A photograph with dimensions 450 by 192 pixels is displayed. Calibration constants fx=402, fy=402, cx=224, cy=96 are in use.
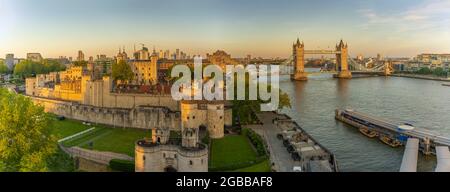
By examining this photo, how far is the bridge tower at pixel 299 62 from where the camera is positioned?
34531 mm

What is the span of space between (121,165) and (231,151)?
2.18 meters

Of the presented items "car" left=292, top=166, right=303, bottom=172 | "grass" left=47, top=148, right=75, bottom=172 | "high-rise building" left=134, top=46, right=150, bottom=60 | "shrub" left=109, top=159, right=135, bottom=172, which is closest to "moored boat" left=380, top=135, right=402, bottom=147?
"car" left=292, top=166, right=303, bottom=172

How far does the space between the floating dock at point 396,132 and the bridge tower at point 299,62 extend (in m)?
21.9

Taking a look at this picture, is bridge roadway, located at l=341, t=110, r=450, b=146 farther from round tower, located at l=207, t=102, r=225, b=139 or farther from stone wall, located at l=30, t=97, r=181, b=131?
stone wall, located at l=30, t=97, r=181, b=131

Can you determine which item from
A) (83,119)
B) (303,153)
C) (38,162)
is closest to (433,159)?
(303,153)

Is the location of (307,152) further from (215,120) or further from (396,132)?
(396,132)

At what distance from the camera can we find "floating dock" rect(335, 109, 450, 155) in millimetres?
8828

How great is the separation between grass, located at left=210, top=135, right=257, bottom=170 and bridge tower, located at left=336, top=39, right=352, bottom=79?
30.9 m

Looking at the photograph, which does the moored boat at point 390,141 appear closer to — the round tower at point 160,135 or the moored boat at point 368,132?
the moored boat at point 368,132

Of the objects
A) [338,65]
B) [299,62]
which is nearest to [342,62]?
[338,65]

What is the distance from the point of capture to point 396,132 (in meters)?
10.2

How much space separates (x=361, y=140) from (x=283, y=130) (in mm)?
2121

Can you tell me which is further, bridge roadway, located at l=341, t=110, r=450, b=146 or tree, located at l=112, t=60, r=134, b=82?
tree, located at l=112, t=60, r=134, b=82
